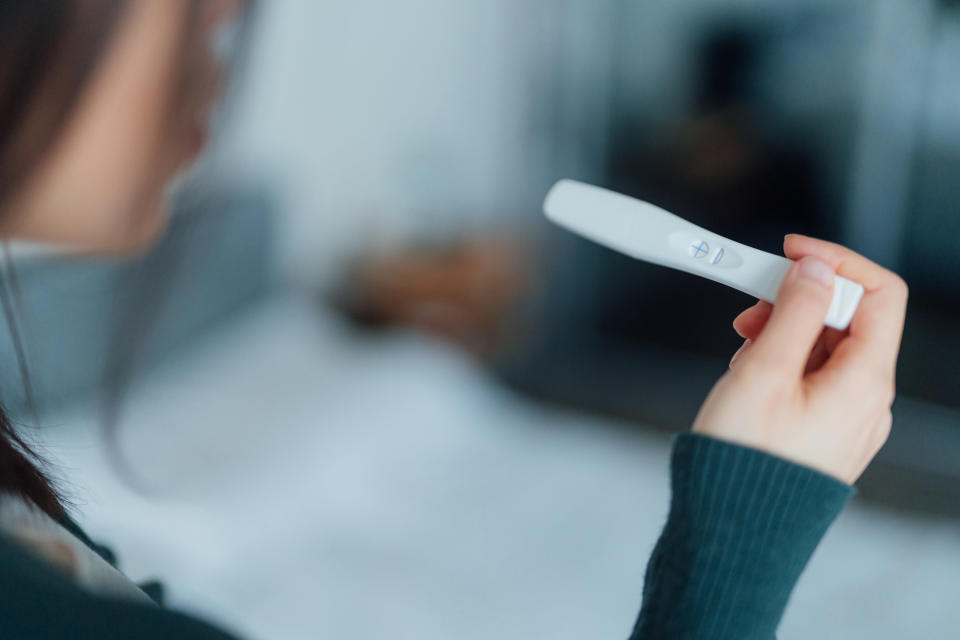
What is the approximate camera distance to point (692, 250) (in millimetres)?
316

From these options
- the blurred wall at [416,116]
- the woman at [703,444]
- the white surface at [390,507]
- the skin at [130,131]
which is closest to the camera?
the woman at [703,444]

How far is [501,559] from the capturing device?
3.12 feet

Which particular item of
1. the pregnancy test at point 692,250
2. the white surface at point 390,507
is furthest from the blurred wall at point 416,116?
the pregnancy test at point 692,250

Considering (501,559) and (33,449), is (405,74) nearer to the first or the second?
(501,559)

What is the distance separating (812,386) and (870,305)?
0.04 m

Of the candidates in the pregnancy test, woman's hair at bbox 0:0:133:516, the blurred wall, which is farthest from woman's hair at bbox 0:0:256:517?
the blurred wall

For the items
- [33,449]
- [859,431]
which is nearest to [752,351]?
[859,431]

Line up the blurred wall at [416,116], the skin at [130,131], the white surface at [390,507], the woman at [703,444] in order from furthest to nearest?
the blurred wall at [416,116], the white surface at [390,507], the skin at [130,131], the woman at [703,444]

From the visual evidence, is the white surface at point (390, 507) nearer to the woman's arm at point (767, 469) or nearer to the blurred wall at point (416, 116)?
the woman's arm at point (767, 469)

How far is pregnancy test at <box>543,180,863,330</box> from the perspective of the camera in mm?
302

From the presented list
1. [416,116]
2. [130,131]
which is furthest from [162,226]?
[416,116]

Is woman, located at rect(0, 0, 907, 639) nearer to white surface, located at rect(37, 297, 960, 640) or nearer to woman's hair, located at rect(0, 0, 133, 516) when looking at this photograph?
woman's hair, located at rect(0, 0, 133, 516)

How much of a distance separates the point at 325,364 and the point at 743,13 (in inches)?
35.4

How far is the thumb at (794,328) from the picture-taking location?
0.27 meters
